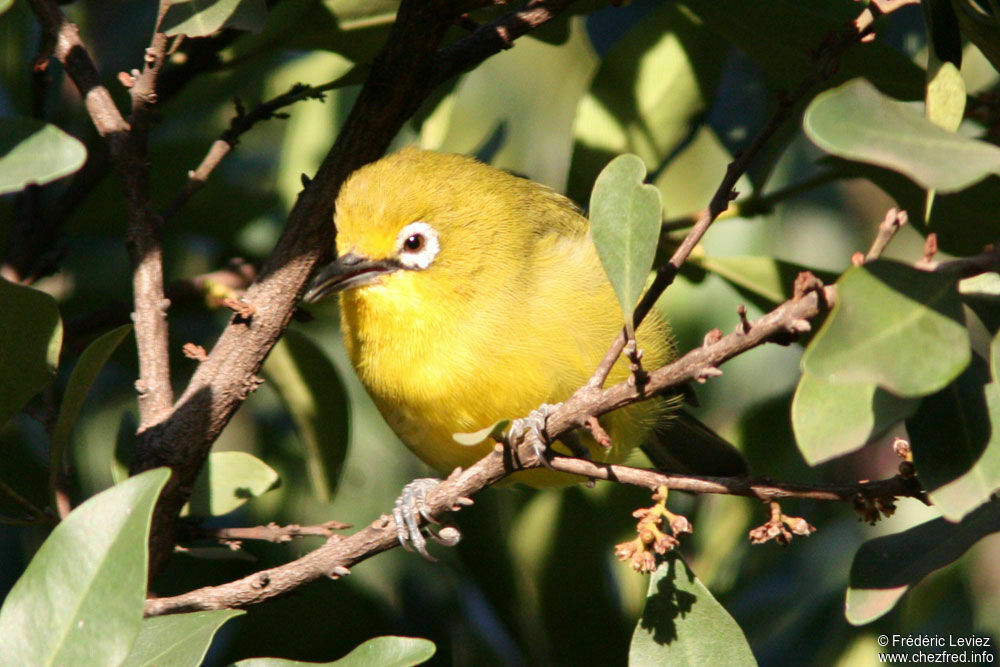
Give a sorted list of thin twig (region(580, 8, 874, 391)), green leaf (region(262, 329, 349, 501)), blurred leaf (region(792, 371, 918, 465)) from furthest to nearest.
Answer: green leaf (region(262, 329, 349, 501)), thin twig (region(580, 8, 874, 391)), blurred leaf (region(792, 371, 918, 465))

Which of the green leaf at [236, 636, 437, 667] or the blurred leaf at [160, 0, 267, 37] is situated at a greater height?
the blurred leaf at [160, 0, 267, 37]

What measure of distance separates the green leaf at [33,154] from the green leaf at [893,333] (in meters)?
1.28

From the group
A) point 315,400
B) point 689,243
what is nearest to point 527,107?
point 315,400

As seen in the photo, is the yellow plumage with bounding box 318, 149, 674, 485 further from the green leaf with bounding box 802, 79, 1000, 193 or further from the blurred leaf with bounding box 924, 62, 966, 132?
the green leaf with bounding box 802, 79, 1000, 193

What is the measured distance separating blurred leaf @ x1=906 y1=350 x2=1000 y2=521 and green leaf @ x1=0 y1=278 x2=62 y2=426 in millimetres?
1759

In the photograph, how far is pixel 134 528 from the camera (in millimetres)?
1727

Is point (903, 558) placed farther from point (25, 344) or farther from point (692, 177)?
point (692, 177)

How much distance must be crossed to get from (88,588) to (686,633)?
119 centimetres

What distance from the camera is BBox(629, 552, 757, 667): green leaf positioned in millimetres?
2139

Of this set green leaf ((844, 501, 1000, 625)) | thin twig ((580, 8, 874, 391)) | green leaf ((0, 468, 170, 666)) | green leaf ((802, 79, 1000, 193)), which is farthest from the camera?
thin twig ((580, 8, 874, 391))

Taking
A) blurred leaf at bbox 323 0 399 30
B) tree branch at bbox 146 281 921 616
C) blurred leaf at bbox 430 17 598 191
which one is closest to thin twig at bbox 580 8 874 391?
tree branch at bbox 146 281 921 616

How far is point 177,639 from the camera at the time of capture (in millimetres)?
1934

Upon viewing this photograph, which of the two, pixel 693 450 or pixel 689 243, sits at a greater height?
pixel 689 243

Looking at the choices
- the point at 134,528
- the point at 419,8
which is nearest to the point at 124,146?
the point at 419,8
